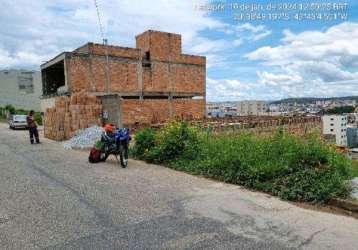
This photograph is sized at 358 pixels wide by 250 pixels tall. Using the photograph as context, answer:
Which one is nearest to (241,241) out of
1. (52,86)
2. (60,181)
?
(60,181)

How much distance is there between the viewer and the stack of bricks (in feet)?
56.7

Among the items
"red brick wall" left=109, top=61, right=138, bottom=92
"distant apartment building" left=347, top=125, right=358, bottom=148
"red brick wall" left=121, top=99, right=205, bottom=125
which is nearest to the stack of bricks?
"red brick wall" left=121, top=99, right=205, bottom=125

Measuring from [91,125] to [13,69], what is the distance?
53.8m

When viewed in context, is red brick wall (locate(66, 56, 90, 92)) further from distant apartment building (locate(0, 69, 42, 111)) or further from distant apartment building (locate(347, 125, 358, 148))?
distant apartment building (locate(0, 69, 42, 111))

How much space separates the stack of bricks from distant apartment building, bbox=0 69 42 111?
48.7 meters

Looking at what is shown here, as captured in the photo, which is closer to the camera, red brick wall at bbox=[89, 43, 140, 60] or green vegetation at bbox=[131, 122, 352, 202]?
green vegetation at bbox=[131, 122, 352, 202]

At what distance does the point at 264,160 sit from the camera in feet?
22.6

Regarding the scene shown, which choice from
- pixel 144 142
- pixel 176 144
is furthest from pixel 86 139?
pixel 176 144

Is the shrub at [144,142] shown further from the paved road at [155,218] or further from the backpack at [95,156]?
the paved road at [155,218]

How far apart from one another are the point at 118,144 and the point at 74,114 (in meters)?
8.71

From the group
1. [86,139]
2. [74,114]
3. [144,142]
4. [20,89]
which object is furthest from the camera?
[20,89]

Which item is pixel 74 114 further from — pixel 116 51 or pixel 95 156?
pixel 116 51

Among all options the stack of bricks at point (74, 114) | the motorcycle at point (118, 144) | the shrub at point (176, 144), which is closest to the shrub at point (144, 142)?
the shrub at point (176, 144)

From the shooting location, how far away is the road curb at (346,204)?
16.0 feet
